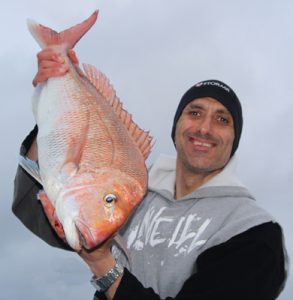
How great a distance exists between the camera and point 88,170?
11.6 feet

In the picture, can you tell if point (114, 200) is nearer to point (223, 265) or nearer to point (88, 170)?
point (88, 170)

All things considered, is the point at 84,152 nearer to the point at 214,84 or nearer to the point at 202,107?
the point at 202,107

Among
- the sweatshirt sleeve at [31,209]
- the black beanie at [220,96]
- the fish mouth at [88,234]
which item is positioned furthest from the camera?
the black beanie at [220,96]

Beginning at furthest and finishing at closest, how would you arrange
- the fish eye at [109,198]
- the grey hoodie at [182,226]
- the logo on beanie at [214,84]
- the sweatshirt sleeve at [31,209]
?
the logo on beanie at [214,84]
the sweatshirt sleeve at [31,209]
the grey hoodie at [182,226]
the fish eye at [109,198]

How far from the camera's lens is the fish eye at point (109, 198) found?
3.41m

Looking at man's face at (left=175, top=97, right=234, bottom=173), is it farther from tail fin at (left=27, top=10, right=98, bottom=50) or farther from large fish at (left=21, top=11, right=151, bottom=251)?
tail fin at (left=27, top=10, right=98, bottom=50)

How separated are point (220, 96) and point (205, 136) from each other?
373 millimetres

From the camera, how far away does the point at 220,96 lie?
15.6ft

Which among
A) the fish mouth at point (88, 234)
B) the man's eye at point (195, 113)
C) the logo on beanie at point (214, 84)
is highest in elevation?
the logo on beanie at point (214, 84)

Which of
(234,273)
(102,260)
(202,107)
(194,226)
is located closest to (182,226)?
(194,226)

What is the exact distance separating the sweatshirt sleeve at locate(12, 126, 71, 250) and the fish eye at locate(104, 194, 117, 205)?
117 centimetres

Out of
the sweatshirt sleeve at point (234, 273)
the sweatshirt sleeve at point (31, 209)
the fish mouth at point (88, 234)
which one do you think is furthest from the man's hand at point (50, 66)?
the sweatshirt sleeve at point (234, 273)

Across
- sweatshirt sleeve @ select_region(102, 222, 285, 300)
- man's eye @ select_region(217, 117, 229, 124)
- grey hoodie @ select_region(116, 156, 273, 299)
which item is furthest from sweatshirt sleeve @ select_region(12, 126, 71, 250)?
man's eye @ select_region(217, 117, 229, 124)

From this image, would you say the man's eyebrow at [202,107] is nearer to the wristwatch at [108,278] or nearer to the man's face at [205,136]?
the man's face at [205,136]
